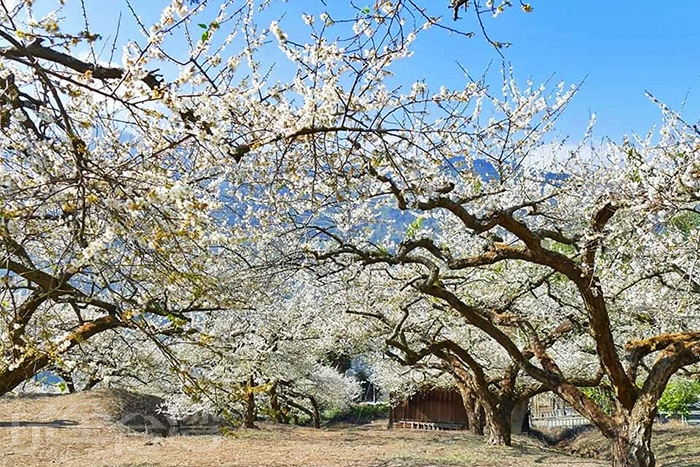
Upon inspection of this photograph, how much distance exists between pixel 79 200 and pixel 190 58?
0.98 meters

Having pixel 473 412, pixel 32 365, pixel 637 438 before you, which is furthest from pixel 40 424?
pixel 637 438

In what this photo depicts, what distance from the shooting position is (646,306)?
30.9ft

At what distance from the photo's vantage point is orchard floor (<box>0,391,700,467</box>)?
9516 mm

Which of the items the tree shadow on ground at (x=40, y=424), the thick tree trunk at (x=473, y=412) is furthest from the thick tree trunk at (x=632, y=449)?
the tree shadow on ground at (x=40, y=424)

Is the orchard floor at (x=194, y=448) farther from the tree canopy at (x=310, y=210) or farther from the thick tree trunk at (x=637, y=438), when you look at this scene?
the thick tree trunk at (x=637, y=438)

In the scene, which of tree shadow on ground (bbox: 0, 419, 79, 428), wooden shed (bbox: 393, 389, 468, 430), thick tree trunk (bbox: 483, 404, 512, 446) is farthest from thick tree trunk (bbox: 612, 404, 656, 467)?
wooden shed (bbox: 393, 389, 468, 430)

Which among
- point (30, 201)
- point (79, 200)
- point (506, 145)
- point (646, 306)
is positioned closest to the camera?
point (79, 200)

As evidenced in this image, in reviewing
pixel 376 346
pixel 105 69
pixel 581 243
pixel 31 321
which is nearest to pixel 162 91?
pixel 105 69

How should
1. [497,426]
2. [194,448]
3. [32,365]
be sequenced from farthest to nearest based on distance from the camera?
[497,426] → [194,448] → [32,365]

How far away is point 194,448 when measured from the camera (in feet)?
36.0

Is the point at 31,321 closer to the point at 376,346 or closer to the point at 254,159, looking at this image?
the point at 254,159

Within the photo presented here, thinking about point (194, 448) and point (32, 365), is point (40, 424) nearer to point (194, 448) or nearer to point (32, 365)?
point (194, 448)

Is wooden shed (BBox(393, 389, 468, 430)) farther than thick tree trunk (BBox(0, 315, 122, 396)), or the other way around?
wooden shed (BBox(393, 389, 468, 430))

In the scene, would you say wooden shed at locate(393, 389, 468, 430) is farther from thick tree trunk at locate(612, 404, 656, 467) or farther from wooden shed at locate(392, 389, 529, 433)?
thick tree trunk at locate(612, 404, 656, 467)
